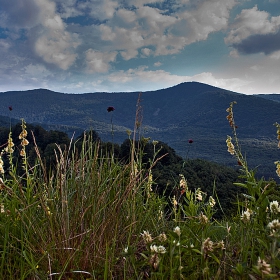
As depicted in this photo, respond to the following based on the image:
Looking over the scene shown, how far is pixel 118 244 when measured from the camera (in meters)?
2.15

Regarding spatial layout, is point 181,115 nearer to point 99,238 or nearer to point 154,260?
point 99,238

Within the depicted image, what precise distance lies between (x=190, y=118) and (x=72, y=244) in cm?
17587

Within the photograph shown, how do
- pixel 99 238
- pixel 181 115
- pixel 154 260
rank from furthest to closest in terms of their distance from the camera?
pixel 181 115, pixel 99 238, pixel 154 260

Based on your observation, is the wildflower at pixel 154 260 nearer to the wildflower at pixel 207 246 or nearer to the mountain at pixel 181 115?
the wildflower at pixel 207 246

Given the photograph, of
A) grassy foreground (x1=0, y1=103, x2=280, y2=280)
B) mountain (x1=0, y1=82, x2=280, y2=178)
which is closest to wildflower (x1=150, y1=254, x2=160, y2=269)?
grassy foreground (x1=0, y1=103, x2=280, y2=280)

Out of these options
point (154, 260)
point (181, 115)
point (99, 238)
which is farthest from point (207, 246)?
point (181, 115)

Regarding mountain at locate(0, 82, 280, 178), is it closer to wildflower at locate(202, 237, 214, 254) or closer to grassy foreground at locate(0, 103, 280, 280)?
grassy foreground at locate(0, 103, 280, 280)

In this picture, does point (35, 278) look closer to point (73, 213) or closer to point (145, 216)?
point (73, 213)

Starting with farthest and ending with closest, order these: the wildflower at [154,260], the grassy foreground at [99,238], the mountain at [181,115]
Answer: the mountain at [181,115] < the grassy foreground at [99,238] < the wildflower at [154,260]

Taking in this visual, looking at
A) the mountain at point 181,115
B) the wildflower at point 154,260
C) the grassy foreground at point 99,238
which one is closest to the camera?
the wildflower at point 154,260

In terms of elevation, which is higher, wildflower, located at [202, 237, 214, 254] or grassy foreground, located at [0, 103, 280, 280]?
wildflower, located at [202, 237, 214, 254]

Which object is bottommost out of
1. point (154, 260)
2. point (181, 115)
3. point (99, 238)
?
point (99, 238)

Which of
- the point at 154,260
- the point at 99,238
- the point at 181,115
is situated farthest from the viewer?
the point at 181,115

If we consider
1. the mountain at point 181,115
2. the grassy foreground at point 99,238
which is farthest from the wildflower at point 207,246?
the mountain at point 181,115
